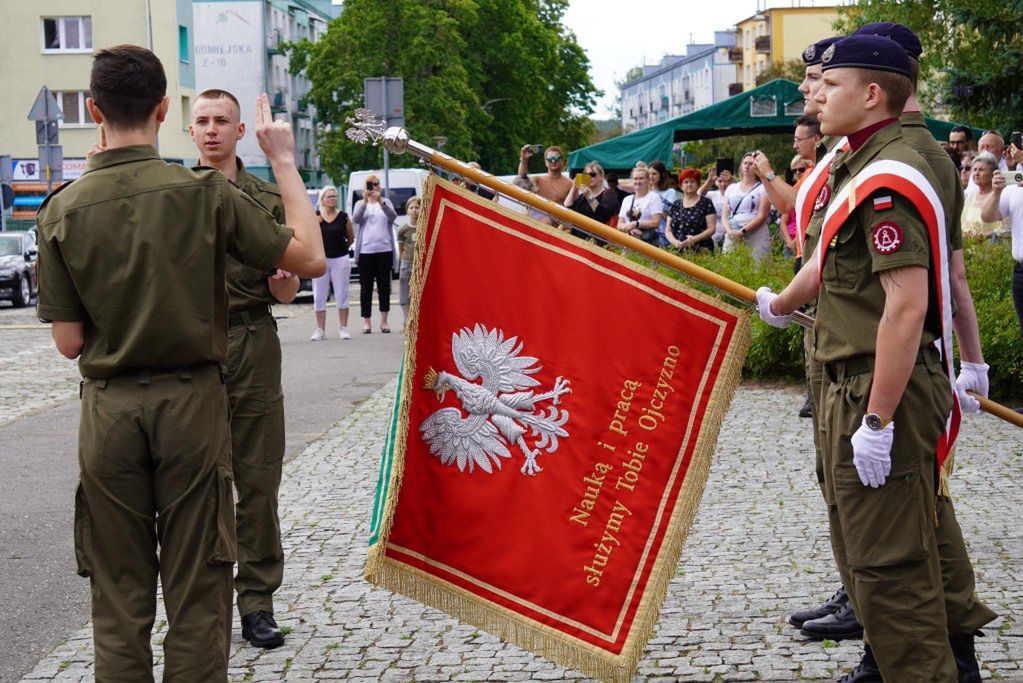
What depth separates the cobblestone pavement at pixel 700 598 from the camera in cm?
496

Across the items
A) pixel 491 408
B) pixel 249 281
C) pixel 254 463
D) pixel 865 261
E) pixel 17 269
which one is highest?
pixel 865 261

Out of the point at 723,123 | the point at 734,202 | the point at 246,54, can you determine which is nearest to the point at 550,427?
the point at 734,202

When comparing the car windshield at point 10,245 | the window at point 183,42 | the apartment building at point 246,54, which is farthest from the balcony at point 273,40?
the car windshield at point 10,245

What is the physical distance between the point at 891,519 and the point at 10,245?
27699mm

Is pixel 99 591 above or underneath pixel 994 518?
above

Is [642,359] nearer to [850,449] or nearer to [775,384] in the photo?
[850,449]

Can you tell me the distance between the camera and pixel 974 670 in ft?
14.7

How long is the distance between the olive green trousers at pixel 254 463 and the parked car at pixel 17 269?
2410 cm

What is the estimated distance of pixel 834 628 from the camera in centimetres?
518

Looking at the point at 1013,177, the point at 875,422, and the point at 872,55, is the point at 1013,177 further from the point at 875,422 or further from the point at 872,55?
the point at 875,422

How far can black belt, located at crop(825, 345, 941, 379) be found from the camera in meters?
4.00

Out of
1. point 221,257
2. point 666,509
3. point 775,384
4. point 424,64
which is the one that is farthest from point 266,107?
point 424,64

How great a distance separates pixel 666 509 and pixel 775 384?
839 cm

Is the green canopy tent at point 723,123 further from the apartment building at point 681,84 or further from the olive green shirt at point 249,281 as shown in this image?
the apartment building at point 681,84
